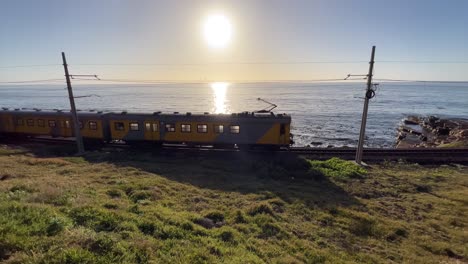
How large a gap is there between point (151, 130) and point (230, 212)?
51.2ft

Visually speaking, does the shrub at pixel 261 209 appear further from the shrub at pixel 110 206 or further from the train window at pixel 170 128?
the train window at pixel 170 128

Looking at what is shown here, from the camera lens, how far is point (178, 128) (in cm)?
2534

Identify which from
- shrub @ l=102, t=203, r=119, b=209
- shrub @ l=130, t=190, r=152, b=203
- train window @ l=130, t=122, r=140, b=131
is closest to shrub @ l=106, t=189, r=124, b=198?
shrub @ l=130, t=190, r=152, b=203

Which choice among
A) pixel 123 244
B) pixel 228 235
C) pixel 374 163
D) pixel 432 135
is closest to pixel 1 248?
pixel 123 244

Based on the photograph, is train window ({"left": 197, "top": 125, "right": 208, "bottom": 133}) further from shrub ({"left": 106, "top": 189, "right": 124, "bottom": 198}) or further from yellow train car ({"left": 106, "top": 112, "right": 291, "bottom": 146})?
shrub ({"left": 106, "top": 189, "right": 124, "bottom": 198})

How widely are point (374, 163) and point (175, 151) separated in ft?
53.2

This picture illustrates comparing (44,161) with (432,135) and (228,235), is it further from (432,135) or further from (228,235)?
(432,135)

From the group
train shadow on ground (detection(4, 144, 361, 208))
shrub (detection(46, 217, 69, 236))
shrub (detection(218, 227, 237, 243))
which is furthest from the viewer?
train shadow on ground (detection(4, 144, 361, 208))

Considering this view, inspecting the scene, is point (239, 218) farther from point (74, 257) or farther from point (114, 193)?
point (74, 257)

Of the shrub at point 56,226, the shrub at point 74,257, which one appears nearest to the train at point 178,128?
the shrub at point 56,226

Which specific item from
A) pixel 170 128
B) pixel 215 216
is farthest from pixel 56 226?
pixel 170 128

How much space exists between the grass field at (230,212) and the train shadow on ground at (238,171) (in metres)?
0.12

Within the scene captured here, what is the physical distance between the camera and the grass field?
7645 millimetres

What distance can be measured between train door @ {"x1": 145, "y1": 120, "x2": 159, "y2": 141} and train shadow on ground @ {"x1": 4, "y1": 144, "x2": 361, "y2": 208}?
1214 millimetres
